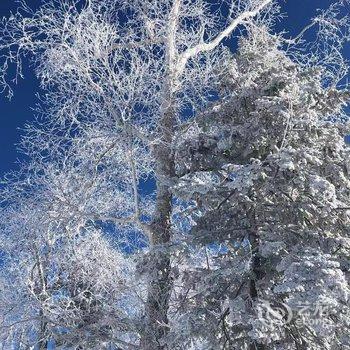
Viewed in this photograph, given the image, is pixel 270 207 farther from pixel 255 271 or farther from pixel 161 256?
pixel 161 256

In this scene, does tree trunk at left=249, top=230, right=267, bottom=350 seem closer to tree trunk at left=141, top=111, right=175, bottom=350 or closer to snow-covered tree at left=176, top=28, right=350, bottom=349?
snow-covered tree at left=176, top=28, right=350, bottom=349

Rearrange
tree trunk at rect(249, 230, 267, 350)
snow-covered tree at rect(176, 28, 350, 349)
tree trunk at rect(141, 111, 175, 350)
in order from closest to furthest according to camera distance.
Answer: snow-covered tree at rect(176, 28, 350, 349) < tree trunk at rect(249, 230, 267, 350) < tree trunk at rect(141, 111, 175, 350)

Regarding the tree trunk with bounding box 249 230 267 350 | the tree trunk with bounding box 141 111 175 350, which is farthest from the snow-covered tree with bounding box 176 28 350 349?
the tree trunk with bounding box 141 111 175 350

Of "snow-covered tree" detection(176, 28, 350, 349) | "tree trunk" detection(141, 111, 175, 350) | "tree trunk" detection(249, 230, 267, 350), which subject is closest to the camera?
"snow-covered tree" detection(176, 28, 350, 349)

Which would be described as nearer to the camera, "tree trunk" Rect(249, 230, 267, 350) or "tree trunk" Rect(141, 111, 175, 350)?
"tree trunk" Rect(249, 230, 267, 350)

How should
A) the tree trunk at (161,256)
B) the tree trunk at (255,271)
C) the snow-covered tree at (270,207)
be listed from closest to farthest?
1. the snow-covered tree at (270,207)
2. the tree trunk at (255,271)
3. the tree trunk at (161,256)

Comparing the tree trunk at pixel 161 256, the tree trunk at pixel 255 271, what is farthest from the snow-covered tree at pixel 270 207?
the tree trunk at pixel 161 256

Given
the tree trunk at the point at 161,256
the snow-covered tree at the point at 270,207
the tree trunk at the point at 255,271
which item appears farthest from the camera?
the tree trunk at the point at 161,256

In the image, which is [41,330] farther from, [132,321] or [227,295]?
[227,295]

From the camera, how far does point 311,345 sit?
7.25m

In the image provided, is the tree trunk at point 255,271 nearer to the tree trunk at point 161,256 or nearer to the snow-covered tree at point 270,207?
the snow-covered tree at point 270,207

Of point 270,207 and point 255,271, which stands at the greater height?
point 270,207

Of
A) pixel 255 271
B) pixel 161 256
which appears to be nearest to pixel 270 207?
pixel 255 271

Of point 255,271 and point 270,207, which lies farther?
point 270,207
